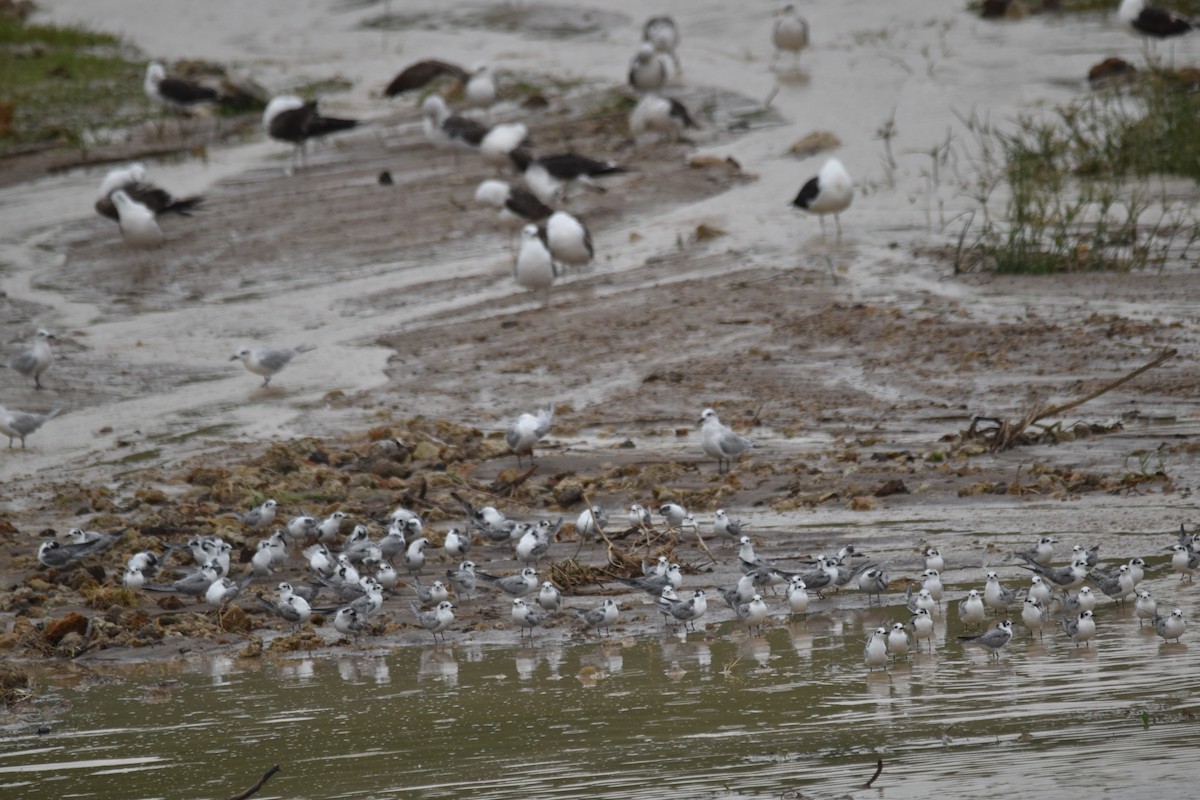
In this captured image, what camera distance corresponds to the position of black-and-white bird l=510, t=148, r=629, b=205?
17891mm

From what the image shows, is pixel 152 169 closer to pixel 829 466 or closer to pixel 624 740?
pixel 829 466

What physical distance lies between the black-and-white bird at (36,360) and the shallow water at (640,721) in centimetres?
606

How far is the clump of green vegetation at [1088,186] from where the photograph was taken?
42.9 feet

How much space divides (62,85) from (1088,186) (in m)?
18.4

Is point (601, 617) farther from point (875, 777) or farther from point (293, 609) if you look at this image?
point (875, 777)

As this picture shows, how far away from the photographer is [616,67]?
25312 mm

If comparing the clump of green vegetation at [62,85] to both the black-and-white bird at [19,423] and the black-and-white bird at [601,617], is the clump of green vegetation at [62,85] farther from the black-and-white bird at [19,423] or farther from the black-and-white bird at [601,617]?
the black-and-white bird at [601,617]

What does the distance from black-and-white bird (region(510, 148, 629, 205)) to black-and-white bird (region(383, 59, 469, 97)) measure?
7081 millimetres

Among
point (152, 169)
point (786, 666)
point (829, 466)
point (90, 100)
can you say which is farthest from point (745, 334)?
point (90, 100)

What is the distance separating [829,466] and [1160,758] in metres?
4.96

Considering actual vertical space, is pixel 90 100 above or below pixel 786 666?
above

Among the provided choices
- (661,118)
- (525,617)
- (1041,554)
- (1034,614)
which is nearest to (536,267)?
(661,118)

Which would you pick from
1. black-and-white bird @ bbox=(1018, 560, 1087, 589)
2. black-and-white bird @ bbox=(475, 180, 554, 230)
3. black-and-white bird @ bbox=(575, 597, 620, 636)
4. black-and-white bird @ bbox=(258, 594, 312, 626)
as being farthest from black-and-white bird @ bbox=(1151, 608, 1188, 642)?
black-and-white bird @ bbox=(475, 180, 554, 230)

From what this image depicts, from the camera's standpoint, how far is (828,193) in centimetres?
1495
